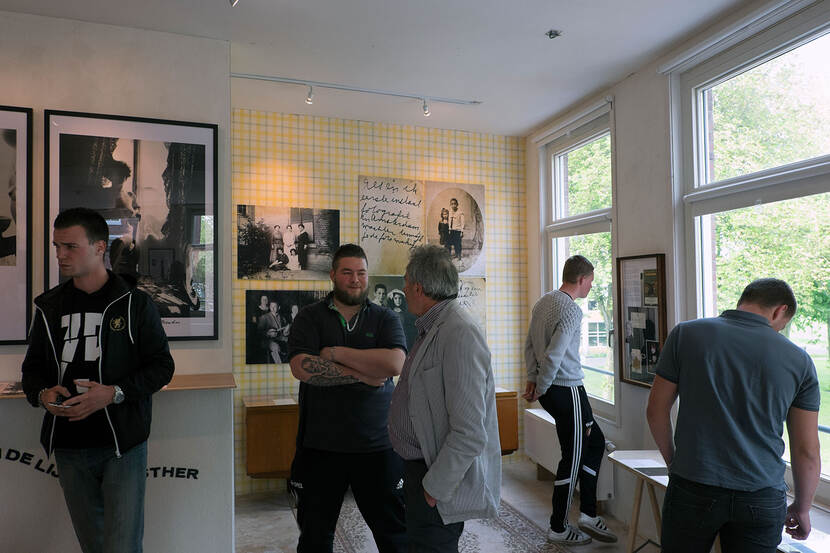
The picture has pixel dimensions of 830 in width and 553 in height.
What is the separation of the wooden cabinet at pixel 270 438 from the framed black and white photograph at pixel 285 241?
100cm

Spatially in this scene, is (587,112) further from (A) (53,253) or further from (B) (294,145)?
(A) (53,253)

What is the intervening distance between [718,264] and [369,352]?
2117 millimetres

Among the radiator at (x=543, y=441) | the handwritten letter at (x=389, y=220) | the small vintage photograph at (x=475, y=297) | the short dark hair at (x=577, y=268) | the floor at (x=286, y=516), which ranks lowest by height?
the floor at (x=286, y=516)

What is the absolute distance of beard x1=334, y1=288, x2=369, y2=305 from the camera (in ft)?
8.34

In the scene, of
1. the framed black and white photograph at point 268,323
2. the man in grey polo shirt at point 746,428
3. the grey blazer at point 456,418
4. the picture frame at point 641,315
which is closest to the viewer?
the grey blazer at point 456,418

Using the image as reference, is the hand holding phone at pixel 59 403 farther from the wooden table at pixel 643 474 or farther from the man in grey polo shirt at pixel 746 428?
the wooden table at pixel 643 474

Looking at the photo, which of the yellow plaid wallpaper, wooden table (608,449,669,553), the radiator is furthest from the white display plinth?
the radiator

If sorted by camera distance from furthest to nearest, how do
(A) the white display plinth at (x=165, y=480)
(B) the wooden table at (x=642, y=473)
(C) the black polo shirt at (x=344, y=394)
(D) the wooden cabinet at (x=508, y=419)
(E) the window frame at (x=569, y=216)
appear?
(D) the wooden cabinet at (x=508, y=419) < (E) the window frame at (x=569, y=216) < (B) the wooden table at (x=642, y=473) < (A) the white display plinth at (x=165, y=480) < (C) the black polo shirt at (x=344, y=394)

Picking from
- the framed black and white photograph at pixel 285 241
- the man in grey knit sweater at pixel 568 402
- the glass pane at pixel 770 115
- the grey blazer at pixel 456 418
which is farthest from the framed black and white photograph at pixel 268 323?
the glass pane at pixel 770 115

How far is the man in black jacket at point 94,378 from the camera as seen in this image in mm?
2182

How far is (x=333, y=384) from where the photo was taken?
2373 mm

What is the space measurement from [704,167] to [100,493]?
3400 mm

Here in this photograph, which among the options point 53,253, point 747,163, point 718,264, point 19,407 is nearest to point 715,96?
point 747,163

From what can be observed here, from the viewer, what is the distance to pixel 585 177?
4605mm
